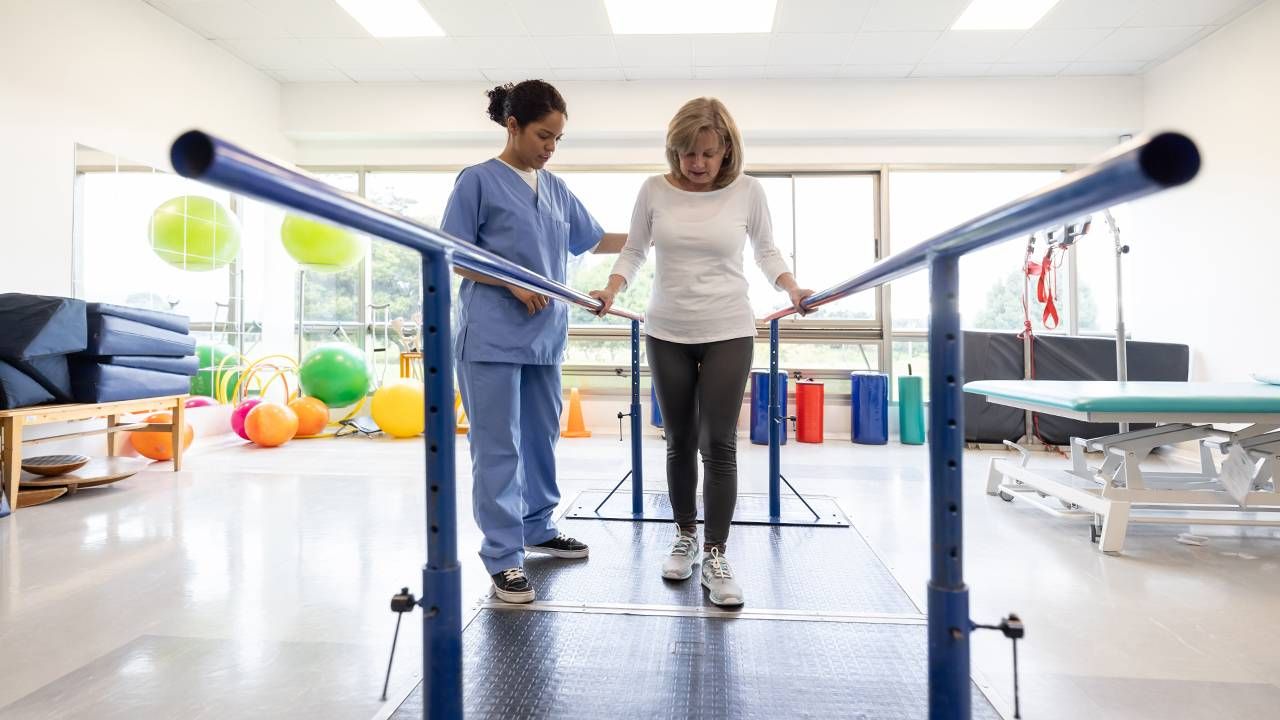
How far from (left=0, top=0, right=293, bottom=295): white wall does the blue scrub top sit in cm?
302

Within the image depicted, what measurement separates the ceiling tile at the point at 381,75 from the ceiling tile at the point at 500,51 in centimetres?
65

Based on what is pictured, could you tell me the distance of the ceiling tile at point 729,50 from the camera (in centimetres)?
434

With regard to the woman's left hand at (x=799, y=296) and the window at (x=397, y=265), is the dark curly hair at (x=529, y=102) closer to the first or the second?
the woman's left hand at (x=799, y=296)

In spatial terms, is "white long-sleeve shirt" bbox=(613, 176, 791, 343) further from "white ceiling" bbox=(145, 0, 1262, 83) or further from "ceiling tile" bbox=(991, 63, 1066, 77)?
"ceiling tile" bbox=(991, 63, 1066, 77)

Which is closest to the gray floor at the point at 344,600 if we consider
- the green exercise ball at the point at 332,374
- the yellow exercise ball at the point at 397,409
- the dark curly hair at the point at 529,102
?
the dark curly hair at the point at 529,102

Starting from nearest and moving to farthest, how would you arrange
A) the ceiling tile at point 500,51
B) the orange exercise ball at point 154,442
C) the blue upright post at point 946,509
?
the blue upright post at point 946,509 < the orange exercise ball at point 154,442 < the ceiling tile at point 500,51

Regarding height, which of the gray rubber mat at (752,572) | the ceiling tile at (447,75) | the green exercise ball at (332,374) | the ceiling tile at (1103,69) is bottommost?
the gray rubber mat at (752,572)

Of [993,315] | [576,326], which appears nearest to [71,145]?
[576,326]

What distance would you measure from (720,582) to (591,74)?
14.5ft

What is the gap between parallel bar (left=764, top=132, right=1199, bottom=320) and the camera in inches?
19.4

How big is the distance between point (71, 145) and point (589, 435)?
3665 mm

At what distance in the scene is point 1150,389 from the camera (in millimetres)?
2396

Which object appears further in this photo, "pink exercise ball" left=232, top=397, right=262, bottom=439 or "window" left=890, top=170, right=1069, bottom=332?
"window" left=890, top=170, right=1069, bottom=332

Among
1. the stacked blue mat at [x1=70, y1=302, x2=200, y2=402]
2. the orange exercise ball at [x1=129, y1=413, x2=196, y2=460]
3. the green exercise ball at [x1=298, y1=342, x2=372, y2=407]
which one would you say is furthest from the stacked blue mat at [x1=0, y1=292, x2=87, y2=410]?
the green exercise ball at [x1=298, y1=342, x2=372, y2=407]
